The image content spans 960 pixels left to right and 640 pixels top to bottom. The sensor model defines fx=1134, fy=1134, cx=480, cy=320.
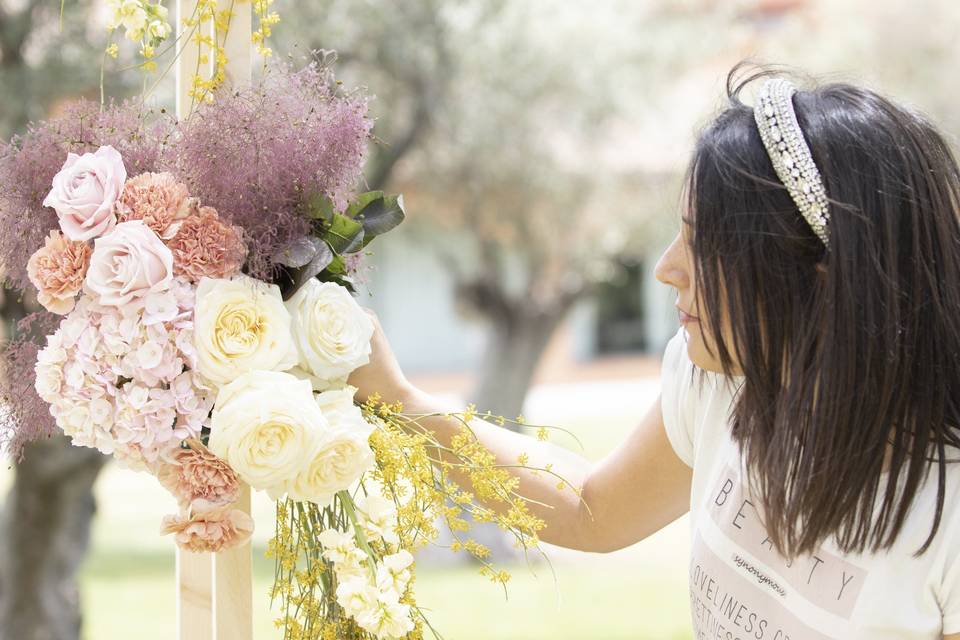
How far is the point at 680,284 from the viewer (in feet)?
4.78

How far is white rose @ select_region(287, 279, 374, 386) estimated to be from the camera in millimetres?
1306

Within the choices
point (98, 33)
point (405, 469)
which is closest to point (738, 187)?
point (405, 469)

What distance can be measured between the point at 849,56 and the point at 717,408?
744cm

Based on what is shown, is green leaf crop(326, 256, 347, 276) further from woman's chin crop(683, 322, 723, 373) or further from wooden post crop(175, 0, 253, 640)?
woman's chin crop(683, 322, 723, 373)

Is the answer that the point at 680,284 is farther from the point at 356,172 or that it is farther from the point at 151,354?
the point at 151,354

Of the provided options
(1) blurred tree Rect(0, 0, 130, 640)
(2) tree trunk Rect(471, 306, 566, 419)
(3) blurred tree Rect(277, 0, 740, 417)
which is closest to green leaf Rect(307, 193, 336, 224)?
(1) blurred tree Rect(0, 0, 130, 640)

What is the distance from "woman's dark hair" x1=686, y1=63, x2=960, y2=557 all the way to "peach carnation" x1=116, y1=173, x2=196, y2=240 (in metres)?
0.62

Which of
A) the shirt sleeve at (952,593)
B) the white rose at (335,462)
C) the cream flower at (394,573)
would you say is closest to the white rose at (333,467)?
the white rose at (335,462)

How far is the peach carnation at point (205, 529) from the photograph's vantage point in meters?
1.28

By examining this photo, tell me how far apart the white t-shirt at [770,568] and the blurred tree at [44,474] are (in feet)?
8.79

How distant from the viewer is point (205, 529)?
1286mm

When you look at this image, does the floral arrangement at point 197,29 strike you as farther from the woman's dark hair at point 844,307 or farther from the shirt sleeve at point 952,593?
the shirt sleeve at point 952,593

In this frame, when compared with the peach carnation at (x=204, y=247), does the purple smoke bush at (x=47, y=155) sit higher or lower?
higher

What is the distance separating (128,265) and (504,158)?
5.34 meters
